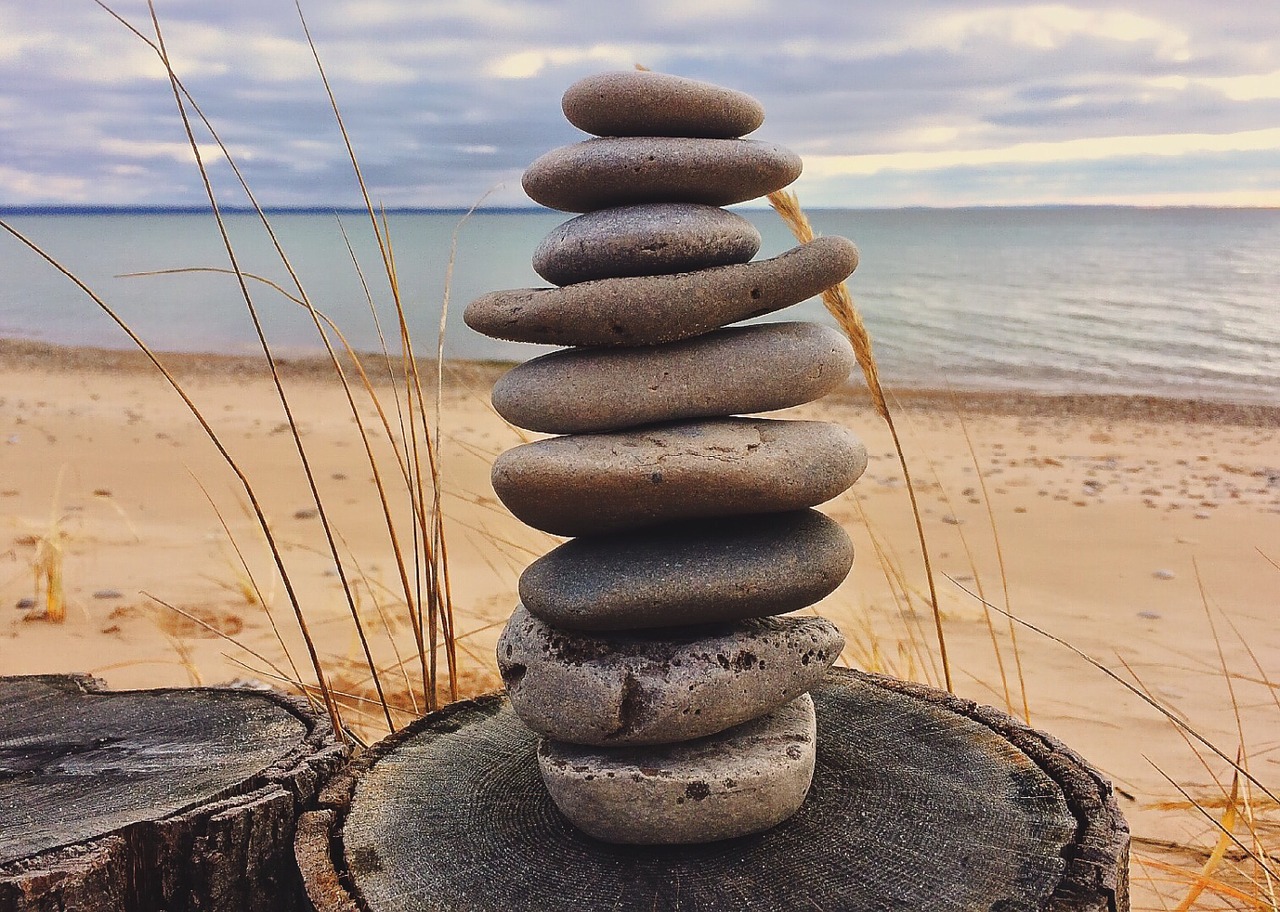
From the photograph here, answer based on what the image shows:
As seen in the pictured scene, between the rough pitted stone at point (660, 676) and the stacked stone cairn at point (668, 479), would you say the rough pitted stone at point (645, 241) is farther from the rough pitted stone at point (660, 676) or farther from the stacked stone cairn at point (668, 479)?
the rough pitted stone at point (660, 676)

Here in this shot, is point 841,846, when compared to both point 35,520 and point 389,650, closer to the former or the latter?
point 389,650

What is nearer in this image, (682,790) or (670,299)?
(682,790)

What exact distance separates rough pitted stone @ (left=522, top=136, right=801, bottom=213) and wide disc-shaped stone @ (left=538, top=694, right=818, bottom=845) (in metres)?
1.38

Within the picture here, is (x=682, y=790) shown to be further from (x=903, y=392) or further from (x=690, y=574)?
(x=903, y=392)

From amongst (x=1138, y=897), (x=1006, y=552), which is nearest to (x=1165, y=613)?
(x=1006, y=552)

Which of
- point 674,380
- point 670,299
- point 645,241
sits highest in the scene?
point 645,241

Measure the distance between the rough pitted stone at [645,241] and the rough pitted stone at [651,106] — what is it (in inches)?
8.2

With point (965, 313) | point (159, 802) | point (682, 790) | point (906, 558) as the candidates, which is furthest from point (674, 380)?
point (965, 313)

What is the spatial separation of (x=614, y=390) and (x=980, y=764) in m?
1.30

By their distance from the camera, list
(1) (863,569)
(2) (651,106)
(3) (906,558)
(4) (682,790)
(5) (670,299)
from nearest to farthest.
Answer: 1. (4) (682,790)
2. (5) (670,299)
3. (2) (651,106)
4. (1) (863,569)
5. (3) (906,558)

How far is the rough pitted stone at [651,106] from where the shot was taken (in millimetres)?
2537

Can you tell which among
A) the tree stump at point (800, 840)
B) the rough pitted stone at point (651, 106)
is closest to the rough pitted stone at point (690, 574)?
the tree stump at point (800, 840)

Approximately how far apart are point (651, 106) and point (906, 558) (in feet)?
18.7

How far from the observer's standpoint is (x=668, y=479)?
233 centimetres
